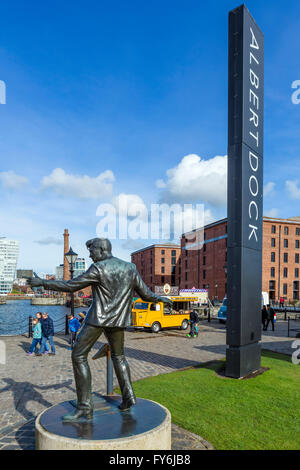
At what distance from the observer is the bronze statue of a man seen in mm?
4824

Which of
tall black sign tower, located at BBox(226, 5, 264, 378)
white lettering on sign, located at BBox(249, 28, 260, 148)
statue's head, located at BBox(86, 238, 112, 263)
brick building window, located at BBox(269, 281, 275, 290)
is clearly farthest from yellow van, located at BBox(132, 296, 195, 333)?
brick building window, located at BBox(269, 281, 275, 290)

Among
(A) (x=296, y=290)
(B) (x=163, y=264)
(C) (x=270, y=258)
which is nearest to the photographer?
(C) (x=270, y=258)

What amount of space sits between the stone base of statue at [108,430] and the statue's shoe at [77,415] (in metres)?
0.06

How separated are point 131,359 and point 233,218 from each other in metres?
6.70

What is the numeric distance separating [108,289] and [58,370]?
707 centimetres

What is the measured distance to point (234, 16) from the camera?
387 inches

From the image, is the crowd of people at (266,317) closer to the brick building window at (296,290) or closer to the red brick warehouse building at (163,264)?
the brick building window at (296,290)

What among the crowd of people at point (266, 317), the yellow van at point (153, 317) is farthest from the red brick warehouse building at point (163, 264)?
the yellow van at point (153, 317)

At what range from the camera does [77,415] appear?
4.71m

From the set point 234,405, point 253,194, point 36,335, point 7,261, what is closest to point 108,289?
point 234,405

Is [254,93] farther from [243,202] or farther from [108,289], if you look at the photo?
[108,289]

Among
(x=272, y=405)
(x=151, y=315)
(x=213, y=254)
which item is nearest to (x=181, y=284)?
(x=213, y=254)

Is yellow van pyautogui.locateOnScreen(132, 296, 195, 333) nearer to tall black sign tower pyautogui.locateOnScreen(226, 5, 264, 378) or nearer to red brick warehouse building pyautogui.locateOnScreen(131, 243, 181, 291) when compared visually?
tall black sign tower pyautogui.locateOnScreen(226, 5, 264, 378)
